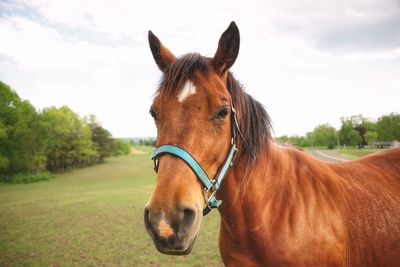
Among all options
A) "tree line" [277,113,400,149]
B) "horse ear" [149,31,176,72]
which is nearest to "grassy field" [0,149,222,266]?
"horse ear" [149,31,176,72]

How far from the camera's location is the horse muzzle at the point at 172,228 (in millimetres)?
1446

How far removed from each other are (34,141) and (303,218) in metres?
44.8

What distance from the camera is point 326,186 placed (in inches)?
104

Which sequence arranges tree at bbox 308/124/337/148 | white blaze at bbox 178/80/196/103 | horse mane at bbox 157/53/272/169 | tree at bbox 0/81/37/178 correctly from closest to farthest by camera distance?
white blaze at bbox 178/80/196/103 → horse mane at bbox 157/53/272/169 → tree at bbox 0/81/37/178 → tree at bbox 308/124/337/148

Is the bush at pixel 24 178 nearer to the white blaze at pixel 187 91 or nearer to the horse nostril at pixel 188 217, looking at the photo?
the white blaze at pixel 187 91

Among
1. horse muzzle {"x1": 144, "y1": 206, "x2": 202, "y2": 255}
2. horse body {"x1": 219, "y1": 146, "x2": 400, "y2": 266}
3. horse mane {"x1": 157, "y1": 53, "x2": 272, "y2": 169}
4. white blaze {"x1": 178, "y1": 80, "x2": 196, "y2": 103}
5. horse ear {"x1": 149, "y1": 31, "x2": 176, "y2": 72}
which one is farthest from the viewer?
horse ear {"x1": 149, "y1": 31, "x2": 176, "y2": 72}

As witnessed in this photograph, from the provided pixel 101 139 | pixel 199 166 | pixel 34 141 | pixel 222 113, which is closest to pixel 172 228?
pixel 199 166

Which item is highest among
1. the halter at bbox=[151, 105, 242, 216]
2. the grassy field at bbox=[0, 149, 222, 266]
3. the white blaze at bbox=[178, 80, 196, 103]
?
the white blaze at bbox=[178, 80, 196, 103]

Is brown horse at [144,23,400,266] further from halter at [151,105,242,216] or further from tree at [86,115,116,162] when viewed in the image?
tree at [86,115,116,162]

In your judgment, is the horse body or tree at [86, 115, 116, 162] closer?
the horse body

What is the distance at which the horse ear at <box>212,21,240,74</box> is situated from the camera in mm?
2038

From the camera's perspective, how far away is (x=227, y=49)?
2.10 metres

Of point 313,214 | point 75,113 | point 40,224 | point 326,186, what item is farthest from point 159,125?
point 75,113

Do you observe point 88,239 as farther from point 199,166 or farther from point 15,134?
point 15,134
